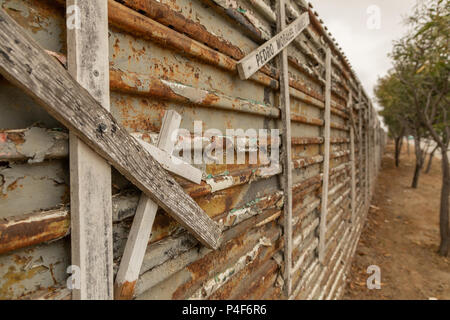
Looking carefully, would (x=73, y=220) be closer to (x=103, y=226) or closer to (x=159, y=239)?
(x=103, y=226)

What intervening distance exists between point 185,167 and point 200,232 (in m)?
0.34

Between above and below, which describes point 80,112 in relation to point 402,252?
above

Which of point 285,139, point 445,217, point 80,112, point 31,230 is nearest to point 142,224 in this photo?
point 31,230

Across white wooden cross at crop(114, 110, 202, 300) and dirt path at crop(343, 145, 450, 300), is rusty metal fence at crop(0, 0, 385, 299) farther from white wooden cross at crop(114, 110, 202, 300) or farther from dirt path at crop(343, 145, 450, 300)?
dirt path at crop(343, 145, 450, 300)

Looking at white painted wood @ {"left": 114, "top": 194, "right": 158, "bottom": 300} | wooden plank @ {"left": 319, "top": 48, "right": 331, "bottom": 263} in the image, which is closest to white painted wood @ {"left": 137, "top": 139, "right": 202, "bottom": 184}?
white painted wood @ {"left": 114, "top": 194, "right": 158, "bottom": 300}

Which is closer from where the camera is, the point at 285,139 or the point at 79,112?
the point at 79,112

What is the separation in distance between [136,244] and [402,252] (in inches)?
326

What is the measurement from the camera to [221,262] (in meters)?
1.69

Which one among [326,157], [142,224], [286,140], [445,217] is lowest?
[445,217]

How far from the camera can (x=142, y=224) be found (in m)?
1.06
